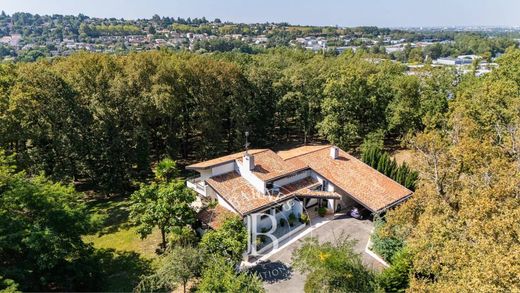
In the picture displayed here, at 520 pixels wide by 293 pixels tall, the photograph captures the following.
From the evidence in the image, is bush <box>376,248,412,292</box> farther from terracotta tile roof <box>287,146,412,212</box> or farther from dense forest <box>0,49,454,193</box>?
dense forest <box>0,49,454,193</box>

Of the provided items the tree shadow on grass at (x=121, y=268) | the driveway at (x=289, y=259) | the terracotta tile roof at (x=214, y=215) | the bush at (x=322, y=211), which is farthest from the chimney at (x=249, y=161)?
the tree shadow on grass at (x=121, y=268)

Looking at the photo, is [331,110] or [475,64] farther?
[475,64]

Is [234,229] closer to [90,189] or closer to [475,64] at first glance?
[90,189]

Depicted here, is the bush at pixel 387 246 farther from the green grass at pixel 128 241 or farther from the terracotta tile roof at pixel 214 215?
the green grass at pixel 128 241

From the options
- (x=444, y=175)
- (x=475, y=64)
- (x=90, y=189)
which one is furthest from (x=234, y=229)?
(x=475, y=64)

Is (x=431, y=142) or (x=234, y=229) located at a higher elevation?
(x=431, y=142)

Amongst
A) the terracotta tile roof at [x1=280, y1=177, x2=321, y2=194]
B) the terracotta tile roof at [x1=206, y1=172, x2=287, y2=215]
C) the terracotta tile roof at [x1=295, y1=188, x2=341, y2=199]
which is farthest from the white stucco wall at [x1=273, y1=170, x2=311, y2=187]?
the terracotta tile roof at [x1=206, y1=172, x2=287, y2=215]

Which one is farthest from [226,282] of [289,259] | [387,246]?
[387,246]
